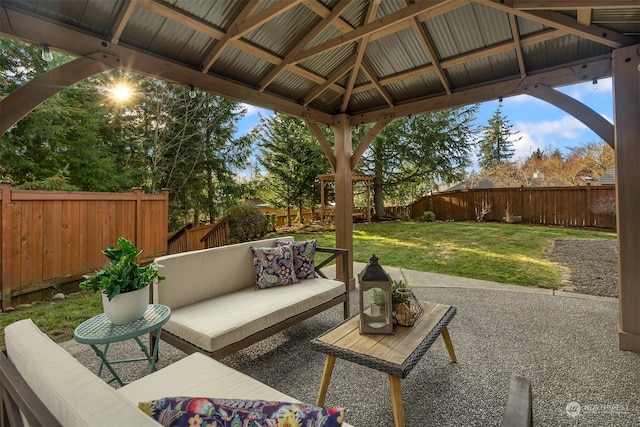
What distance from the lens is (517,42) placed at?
2.87 meters

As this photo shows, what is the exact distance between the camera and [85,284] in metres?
1.77

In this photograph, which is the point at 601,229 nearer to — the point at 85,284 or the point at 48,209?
the point at 85,284

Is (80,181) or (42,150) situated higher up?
(42,150)

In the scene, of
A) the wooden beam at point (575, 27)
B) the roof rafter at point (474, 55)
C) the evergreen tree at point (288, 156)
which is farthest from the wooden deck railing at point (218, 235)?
the wooden beam at point (575, 27)

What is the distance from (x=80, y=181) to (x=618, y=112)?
7.61 m

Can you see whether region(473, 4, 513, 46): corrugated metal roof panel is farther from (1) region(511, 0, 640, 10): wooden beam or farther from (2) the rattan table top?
(2) the rattan table top

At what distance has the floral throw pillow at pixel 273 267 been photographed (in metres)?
3.01

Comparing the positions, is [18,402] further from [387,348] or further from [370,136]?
[370,136]

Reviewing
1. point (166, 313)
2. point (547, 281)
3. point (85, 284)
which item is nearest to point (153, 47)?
point (85, 284)

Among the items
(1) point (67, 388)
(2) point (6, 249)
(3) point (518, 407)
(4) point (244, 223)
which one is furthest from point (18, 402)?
(4) point (244, 223)

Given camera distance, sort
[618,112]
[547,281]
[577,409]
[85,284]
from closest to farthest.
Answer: [85,284] < [577,409] < [618,112] < [547,281]

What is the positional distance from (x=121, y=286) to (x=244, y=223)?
485cm

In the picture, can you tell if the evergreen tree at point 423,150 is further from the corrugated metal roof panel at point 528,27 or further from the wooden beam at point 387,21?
the wooden beam at point 387,21

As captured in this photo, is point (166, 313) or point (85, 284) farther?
point (166, 313)
